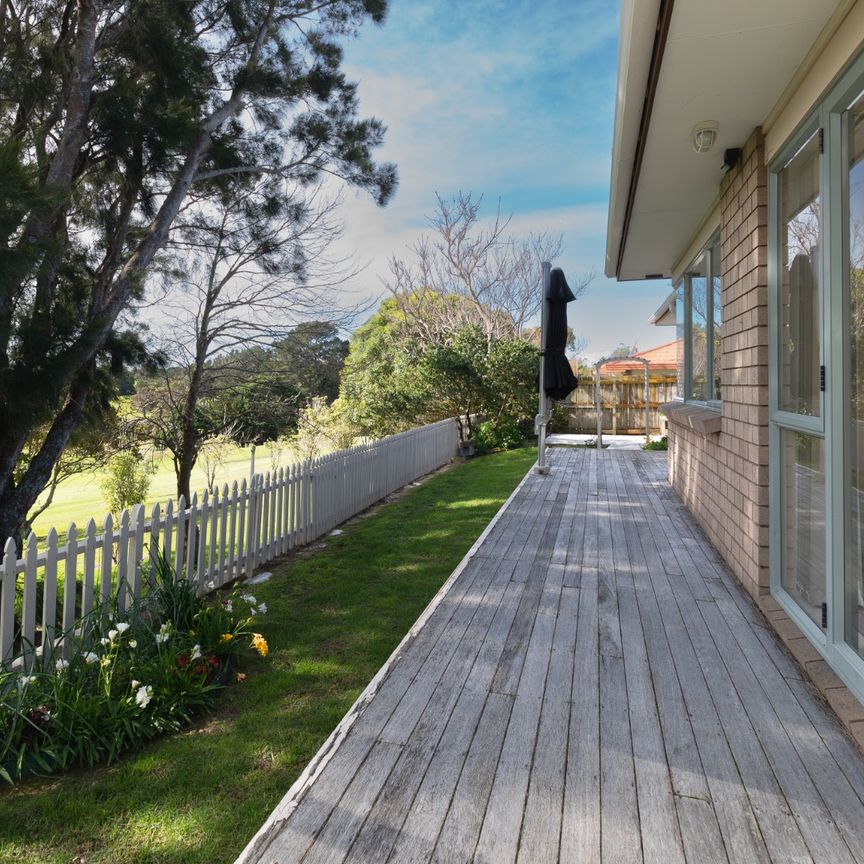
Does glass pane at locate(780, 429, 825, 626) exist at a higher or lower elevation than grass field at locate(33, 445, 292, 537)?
higher

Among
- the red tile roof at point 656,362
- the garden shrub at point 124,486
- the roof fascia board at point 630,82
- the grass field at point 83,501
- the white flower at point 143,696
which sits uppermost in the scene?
the roof fascia board at point 630,82

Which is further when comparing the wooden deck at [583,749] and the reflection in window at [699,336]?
the reflection in window at [699,336]

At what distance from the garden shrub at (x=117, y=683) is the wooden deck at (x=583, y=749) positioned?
0.97 meters

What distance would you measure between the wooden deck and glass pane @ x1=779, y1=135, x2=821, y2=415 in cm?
119

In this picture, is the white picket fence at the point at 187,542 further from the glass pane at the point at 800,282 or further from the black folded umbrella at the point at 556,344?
the glass pane at the point at 800,282

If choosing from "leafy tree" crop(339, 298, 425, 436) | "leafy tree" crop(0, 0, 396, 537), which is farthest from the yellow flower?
"leafy tree" crop(339, 298, 425, 436)

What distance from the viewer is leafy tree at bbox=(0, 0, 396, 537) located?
3.33 meters

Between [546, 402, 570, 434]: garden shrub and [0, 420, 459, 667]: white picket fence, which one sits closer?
[0, 420, 459, 667]: white picket fence

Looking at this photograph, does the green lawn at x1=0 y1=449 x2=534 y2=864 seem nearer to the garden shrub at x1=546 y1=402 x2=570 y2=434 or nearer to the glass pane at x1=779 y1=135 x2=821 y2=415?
the glass pane at x1=779 y1=135 x2=821 y2=415

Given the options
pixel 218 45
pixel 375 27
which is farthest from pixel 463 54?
pixel 218 45

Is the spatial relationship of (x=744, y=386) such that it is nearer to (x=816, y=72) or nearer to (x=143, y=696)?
(x=816, y=72)

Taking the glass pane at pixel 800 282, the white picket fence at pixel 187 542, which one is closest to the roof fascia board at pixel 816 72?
the glass pane at pixel 800 282

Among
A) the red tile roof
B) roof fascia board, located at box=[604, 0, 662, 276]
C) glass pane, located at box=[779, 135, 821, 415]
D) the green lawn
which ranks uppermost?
roof fascia board, located at box=[604, 0, 662, 276]

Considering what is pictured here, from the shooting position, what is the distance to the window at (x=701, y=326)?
496 centimetres
